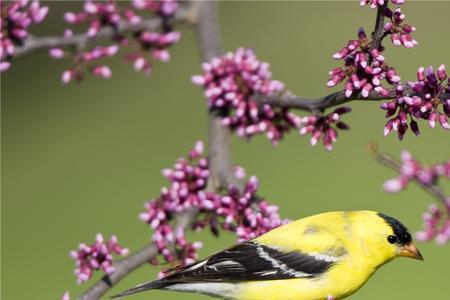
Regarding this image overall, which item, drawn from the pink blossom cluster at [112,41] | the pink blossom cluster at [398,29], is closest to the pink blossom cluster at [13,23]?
the pink blossom cluster at [112,41]

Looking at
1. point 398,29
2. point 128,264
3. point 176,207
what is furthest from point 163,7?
point 398,29

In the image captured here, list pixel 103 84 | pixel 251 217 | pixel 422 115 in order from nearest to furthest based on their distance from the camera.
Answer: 1. pixel 422 115
2. pixel 251 217
3. pixel 103 84

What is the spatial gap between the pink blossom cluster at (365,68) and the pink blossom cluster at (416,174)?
2.23 ft

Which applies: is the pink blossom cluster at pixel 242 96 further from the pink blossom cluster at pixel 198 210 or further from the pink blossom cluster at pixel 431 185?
the pink blossom cluster at pixel 431 185

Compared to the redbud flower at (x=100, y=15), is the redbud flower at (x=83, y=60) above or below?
below

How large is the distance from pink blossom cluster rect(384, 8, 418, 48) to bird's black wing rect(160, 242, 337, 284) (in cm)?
106

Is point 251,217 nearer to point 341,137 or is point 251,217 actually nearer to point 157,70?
point 341,137

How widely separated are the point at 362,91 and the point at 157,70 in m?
10.9

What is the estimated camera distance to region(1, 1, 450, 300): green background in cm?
884

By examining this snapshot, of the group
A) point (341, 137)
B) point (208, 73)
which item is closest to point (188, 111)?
point (341, 137)

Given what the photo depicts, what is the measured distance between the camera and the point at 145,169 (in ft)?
36.2

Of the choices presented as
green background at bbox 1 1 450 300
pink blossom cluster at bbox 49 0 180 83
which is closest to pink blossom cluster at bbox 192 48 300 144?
pink blossom cluster at bbox 49 0 180 83

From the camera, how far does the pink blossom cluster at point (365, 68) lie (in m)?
2.60

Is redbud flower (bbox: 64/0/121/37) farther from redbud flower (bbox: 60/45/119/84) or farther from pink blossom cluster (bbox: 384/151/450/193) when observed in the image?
pink blossom cluster (bbox: 384/151/450/193)
